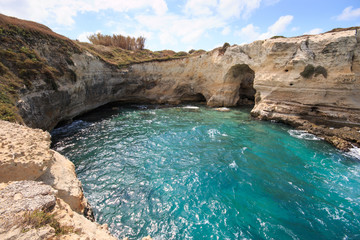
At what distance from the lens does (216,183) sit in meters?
9.30

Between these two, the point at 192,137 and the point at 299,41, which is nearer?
the point at 192,137

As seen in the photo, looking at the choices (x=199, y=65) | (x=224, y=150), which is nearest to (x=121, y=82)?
(x=199, y=65)

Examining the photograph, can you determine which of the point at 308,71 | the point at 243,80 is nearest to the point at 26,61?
the point at 308,71

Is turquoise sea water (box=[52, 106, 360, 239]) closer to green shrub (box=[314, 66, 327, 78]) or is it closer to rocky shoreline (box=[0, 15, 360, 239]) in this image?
rocky shoreline (box=[0, 15, 360, 239])

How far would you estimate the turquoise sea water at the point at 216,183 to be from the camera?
6762 millimetres

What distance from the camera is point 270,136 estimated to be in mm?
16047

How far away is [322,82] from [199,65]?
19942 mm

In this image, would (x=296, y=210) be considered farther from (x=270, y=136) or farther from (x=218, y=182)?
(x=270, y=136)

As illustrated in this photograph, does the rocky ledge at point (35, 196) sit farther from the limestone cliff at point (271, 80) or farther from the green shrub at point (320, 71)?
the green shrub at point (320, 71)

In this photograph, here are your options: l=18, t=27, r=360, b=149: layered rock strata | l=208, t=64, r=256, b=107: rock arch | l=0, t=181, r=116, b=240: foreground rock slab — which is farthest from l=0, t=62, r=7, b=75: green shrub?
l=208, t=64, r=256, b=107: rock arch

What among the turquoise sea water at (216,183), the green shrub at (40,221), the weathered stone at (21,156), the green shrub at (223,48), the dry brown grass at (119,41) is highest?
the dry brown grass at (119,41)

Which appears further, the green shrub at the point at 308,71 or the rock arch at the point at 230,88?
the rock arch at the point at 230,88

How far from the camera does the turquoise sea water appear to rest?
6.76 m

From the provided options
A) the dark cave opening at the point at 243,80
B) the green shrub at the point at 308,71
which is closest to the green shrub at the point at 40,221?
the green shrub at the point at 308,71
